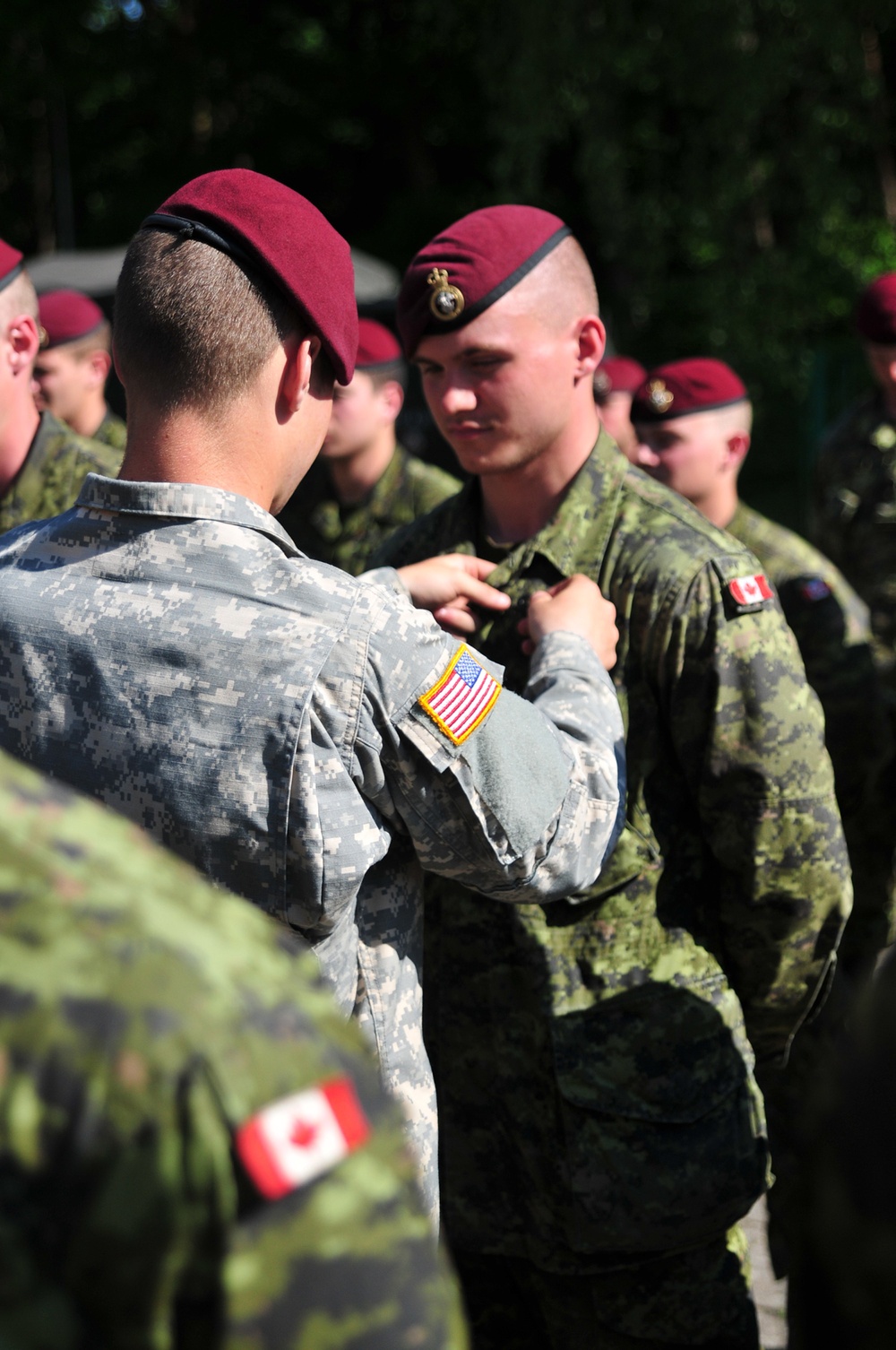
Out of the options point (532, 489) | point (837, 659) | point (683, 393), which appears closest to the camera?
point (532, 489)

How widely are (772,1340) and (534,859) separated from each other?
2.15m

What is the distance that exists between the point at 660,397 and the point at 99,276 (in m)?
7.03

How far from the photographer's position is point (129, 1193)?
0.72 m

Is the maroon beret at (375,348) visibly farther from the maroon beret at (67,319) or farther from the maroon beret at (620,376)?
the maroon beret at (620,376)

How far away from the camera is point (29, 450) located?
3.28 m

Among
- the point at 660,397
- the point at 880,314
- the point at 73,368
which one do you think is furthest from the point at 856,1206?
the point at 73,368

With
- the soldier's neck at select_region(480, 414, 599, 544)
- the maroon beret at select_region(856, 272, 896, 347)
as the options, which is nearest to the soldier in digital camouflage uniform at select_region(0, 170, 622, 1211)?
the soldier's neck at select_region(480, 414, 599, 544)

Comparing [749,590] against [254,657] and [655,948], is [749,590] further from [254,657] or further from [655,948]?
[254,657]

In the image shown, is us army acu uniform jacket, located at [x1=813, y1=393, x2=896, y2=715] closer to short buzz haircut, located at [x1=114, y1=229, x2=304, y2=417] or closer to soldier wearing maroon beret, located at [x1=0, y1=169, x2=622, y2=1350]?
soldier wearing maroon beret, located at [x1=0, y1=169, x2=622, y2=1350]

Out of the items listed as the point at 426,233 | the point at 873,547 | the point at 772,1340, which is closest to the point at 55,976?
the point at 772,1340

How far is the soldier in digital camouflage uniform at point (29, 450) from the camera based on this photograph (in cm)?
312

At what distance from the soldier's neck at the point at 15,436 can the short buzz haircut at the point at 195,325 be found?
1732mm

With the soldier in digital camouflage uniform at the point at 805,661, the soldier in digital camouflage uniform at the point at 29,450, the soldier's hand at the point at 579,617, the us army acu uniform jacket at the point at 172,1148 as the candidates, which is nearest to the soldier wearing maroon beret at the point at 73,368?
the soldier in digital camouflage uniform at the point at 29,450

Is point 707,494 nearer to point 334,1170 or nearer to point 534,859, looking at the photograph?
point 534,859
